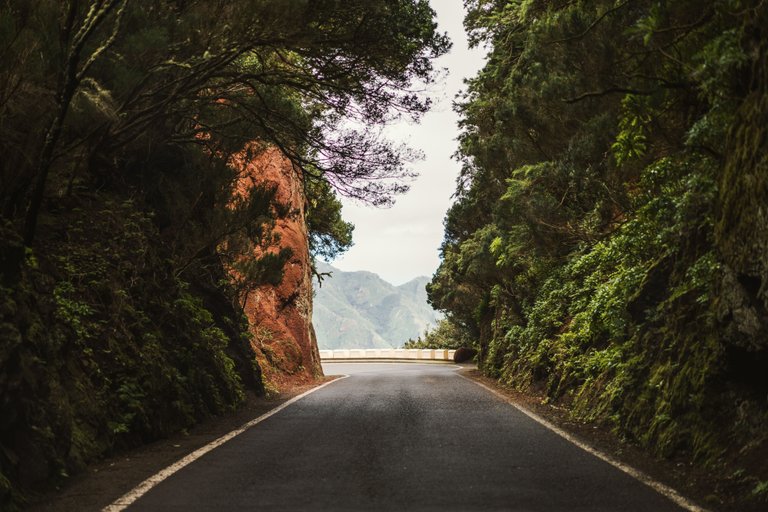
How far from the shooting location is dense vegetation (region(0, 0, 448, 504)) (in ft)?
23.8

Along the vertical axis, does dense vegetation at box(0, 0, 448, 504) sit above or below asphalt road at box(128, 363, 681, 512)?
above

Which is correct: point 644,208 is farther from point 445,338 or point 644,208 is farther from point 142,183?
point 445,338

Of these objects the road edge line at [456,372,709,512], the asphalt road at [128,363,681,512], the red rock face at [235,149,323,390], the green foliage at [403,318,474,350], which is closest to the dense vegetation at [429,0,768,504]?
the road edge line at [456,372,709,512]

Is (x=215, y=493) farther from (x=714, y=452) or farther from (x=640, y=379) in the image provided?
(x=640, y=379)

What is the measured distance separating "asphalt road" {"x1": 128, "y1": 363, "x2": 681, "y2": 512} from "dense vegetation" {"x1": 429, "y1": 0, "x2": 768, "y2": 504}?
3.58 feet

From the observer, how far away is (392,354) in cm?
5919

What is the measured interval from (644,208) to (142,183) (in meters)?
9.16

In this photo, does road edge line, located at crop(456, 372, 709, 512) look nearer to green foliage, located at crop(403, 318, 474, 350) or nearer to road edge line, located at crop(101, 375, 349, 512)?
road edge line, located at crop(101, 375, 349, 512)

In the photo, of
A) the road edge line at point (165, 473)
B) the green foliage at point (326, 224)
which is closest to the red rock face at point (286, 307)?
the green foliage at point (326, 224)

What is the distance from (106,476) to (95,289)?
11.6ft

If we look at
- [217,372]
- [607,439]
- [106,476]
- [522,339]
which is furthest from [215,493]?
[522,339]

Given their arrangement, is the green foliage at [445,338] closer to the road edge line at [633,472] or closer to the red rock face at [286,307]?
the red rock face at [286,307]

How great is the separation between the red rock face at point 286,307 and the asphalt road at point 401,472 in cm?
1163

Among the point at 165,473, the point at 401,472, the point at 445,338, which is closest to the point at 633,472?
the point at 401,472
